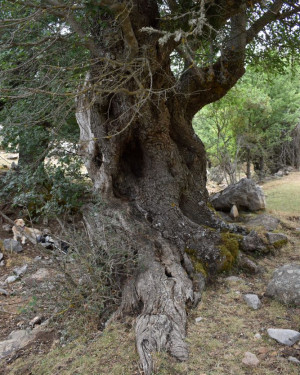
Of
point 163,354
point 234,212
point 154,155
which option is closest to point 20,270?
point 154,155

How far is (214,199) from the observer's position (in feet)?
32.0

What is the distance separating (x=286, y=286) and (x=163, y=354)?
79.0 inches

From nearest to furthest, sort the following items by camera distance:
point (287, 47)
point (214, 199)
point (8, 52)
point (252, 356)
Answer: point (252, 356) → point (8, 52) → point (287, 47) → point (214, 199)

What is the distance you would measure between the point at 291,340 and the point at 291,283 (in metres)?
1.05

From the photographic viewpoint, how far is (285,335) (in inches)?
134

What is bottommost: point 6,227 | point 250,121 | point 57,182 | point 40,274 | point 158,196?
point 40,274

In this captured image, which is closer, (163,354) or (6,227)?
(163,354)

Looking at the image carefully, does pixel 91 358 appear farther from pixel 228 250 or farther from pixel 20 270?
pixel 20 270

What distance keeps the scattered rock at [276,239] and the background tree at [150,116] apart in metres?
1.06

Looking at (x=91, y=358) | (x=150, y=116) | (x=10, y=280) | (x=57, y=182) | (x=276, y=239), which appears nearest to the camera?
(x=91, y=358)

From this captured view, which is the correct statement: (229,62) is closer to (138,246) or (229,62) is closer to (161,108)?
(161,108)

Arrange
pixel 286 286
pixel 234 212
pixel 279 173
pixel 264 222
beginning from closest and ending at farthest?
pixel 286 286
pixel 264 222
pixel 234 212
pixel 279 173

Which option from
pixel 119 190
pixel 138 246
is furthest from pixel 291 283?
pixel 119 190

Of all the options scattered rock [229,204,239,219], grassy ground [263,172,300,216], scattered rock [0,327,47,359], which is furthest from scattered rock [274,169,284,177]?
scattered rock [0,327,47,359]
